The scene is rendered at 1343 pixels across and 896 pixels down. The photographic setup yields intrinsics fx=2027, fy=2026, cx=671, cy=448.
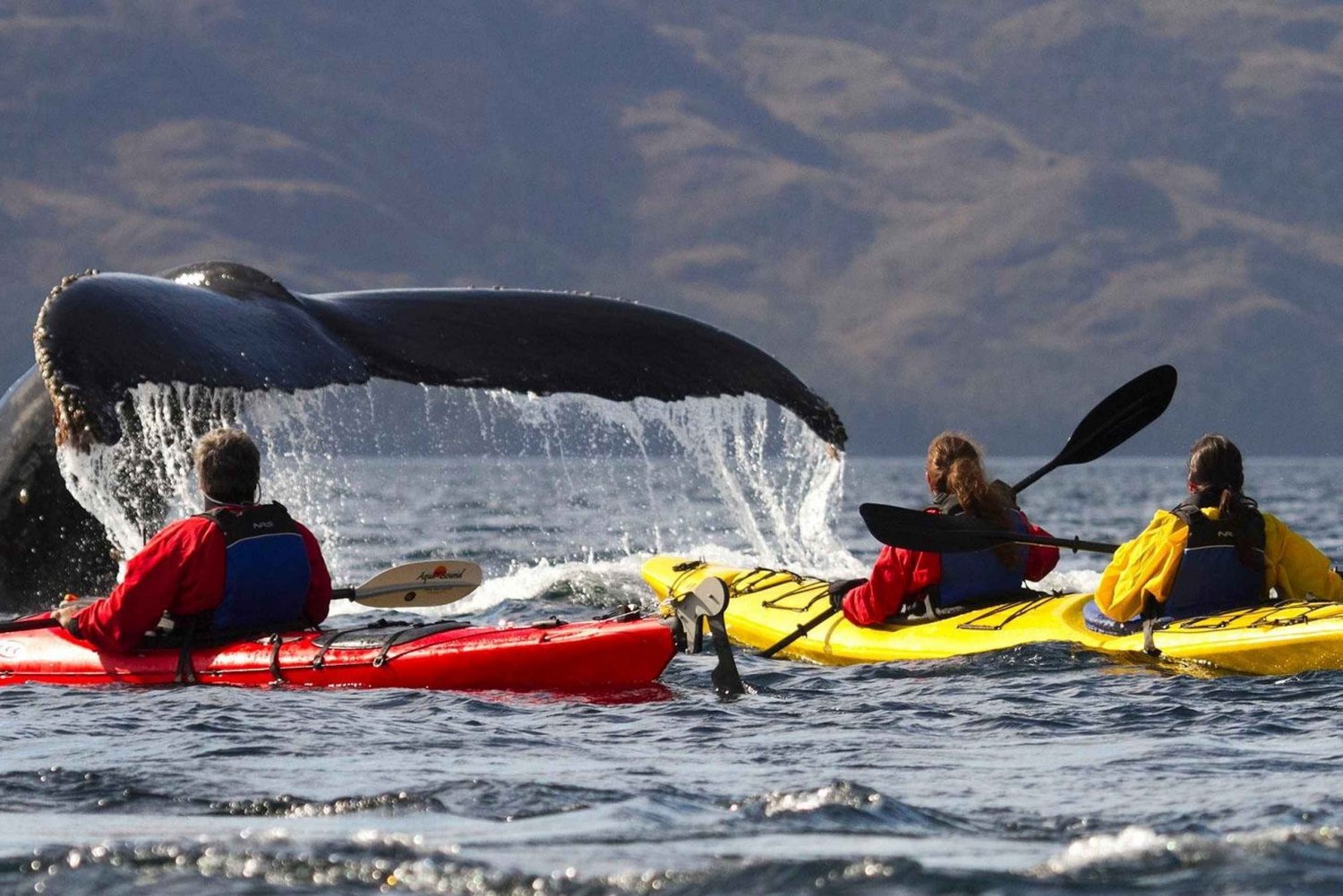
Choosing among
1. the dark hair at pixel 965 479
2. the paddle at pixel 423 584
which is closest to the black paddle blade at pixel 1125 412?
the dark hair at pixel 965 479

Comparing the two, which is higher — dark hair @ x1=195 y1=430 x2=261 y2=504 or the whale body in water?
the whale body in water

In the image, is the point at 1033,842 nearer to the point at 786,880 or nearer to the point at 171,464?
the point at 786,880

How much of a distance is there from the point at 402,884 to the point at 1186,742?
9.65 ft

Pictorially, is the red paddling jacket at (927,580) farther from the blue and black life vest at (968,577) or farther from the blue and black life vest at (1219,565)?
the blue and black life vest at (1219,565)

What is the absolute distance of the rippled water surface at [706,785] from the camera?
15.1 feet

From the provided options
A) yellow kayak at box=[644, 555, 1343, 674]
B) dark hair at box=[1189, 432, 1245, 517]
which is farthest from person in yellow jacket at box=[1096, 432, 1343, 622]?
yellow kayak at box=[644, 555, 1343, 674]

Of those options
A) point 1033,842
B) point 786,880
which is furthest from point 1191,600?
point 786,880

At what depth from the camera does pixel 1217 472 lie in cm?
826

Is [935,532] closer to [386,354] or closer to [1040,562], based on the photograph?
[1040,562]

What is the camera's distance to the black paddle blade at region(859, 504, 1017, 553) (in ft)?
28.4

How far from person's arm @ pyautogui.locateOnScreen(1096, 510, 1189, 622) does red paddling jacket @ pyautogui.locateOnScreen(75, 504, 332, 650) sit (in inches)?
132

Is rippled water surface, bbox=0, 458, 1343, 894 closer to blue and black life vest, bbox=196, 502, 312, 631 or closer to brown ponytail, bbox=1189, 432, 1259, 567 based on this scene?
blue and black life vest, bbox=196, 502, 312, 631

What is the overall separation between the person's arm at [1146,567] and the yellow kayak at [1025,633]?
13 cm

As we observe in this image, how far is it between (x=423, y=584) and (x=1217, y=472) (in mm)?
3379
